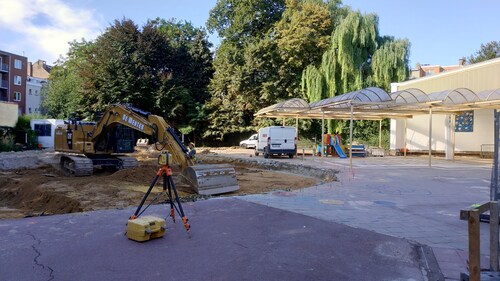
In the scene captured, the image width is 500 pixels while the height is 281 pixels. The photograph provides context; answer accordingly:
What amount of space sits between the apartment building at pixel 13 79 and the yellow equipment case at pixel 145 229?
6307 cm

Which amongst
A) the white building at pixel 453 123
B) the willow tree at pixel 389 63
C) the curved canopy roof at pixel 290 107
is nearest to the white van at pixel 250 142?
the willow tree at pixel 389 63

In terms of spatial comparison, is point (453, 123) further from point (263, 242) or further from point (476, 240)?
point (476, 240)

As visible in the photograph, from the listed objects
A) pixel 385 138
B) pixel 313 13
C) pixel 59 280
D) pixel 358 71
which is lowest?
pixel 59 280

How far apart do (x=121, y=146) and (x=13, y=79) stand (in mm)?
58707

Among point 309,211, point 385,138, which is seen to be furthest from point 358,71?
point 309,211

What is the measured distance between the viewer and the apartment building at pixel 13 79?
203ft

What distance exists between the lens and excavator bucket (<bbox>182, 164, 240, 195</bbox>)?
10.9 m

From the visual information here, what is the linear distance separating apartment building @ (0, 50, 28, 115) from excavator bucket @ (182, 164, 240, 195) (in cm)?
5888

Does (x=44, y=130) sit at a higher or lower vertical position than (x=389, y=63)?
lower

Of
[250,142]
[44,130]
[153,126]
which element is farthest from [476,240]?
[44,130]

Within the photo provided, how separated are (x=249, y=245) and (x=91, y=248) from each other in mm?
2265

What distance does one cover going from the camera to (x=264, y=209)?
8453mm

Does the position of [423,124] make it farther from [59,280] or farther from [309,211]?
[59,280]

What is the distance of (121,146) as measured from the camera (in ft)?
52.2
